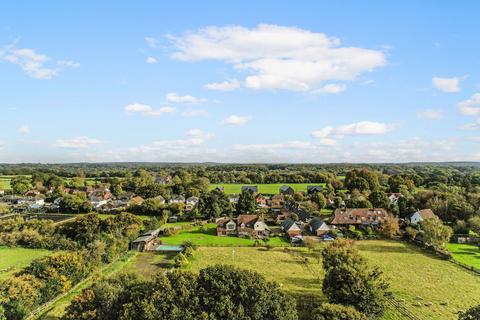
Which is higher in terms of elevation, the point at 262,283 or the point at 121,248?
the point at 262,283

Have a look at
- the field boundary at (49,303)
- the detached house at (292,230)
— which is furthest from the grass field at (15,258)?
the detached house at (292,230)

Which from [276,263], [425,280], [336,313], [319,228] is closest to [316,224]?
[319,228]

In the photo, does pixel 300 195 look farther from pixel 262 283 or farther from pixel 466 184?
pixel 262 283

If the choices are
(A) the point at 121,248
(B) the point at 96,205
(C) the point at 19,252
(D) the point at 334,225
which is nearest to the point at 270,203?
(D) the point at 334,225

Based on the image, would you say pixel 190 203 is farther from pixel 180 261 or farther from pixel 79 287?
pixel 79 287

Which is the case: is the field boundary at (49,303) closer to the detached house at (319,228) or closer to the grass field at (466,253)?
the detached house at (319,228)
